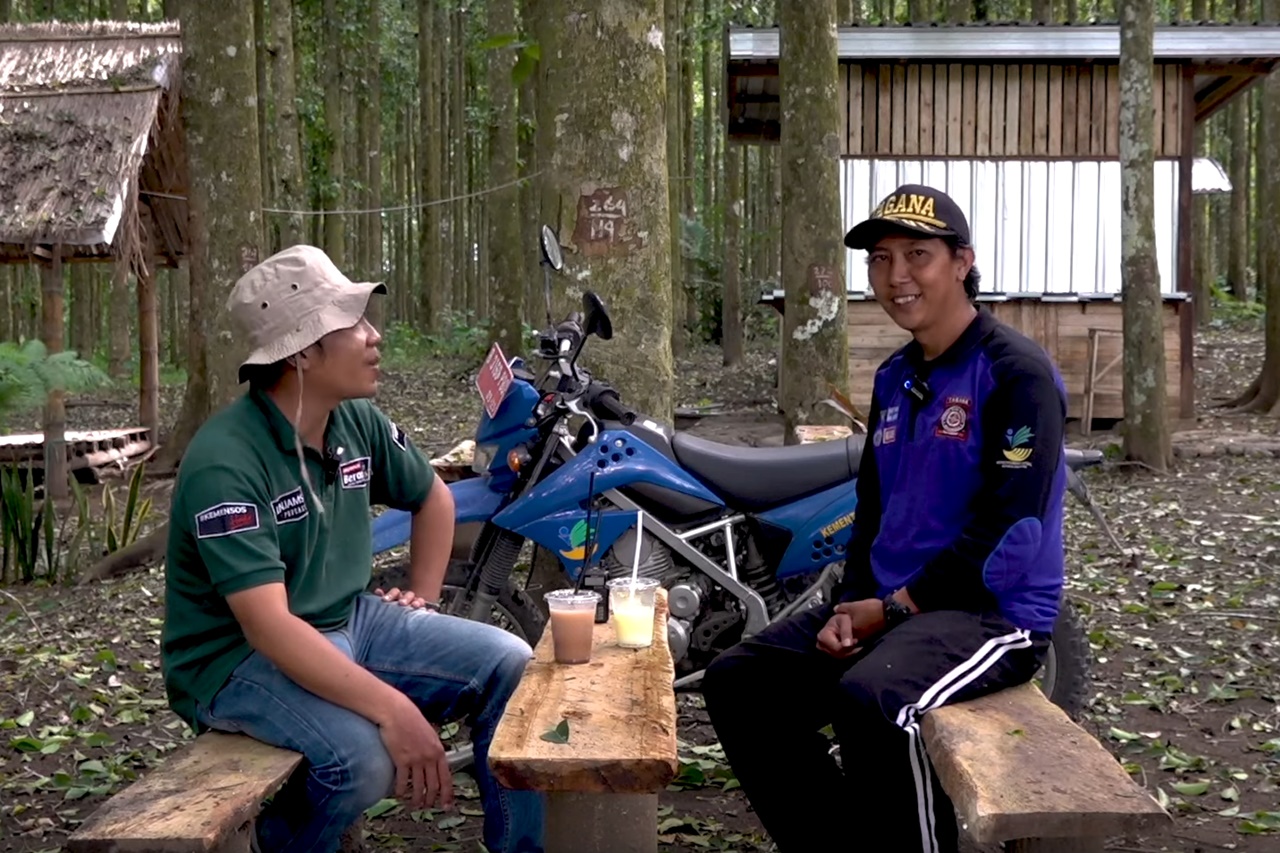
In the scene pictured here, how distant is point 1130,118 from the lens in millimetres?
9383

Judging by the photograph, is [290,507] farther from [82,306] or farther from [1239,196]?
[82,306]

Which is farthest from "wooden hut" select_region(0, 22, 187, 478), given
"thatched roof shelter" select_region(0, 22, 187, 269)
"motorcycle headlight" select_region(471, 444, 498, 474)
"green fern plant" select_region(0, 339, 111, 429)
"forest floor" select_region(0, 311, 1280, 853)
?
"motorcycle headlight" select_region(471, 444, 498, 474)

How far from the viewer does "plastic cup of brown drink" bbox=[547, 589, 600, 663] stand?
2.98 meters

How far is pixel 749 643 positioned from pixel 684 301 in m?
22.4

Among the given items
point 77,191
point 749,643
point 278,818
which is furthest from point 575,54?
point 77,191

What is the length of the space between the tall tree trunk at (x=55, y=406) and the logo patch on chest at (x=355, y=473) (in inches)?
297

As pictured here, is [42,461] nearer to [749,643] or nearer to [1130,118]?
[1130,118]

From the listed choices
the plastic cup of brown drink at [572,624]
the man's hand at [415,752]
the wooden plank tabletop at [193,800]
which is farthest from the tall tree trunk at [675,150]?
the wooden plank tabletop at [193,800]

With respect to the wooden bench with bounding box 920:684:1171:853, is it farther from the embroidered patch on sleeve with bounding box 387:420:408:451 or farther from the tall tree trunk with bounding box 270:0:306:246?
the tall tree trunk with bounding box 270:0:306:246

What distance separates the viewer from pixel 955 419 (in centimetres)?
315

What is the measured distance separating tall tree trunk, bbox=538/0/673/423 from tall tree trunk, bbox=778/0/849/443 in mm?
3504

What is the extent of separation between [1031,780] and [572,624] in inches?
40.3

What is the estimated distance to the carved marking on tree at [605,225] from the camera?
4.81 meters

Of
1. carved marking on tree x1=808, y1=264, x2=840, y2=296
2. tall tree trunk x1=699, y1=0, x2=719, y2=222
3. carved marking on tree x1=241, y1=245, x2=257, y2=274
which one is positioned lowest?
carved marking on tree x1=808, y1=264, x2=840, y2=296
